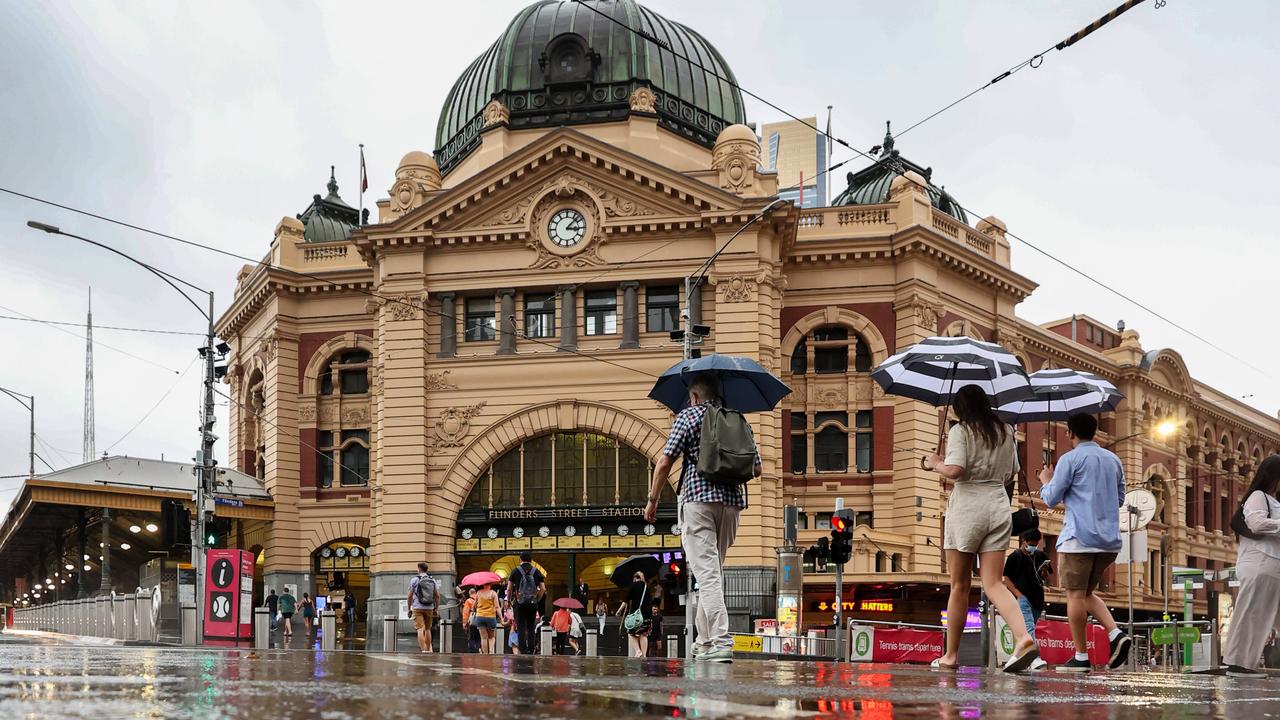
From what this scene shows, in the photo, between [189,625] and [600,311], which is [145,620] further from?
[600,311]

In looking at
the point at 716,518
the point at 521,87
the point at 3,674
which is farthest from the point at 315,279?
the point at 3,674

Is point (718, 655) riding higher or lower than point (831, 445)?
lower

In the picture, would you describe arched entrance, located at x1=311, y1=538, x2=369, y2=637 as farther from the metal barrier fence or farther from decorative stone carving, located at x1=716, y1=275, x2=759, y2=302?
decorative stone carving, located at x1=716, y1=275, x2=759, y2=302

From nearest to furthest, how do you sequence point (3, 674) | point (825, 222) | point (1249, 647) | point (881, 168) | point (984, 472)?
point (3, 674) → point (984, 472) → point (1249, 647) → point (825, 222) → point (881, 168)

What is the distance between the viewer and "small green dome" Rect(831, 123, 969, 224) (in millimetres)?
51906

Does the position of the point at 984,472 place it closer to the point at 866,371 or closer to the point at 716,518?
the point at 716,518

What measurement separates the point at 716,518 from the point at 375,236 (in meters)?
34.1

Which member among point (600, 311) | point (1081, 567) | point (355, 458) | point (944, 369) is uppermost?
point (600, 311)

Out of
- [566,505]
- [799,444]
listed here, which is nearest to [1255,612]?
[566,505]

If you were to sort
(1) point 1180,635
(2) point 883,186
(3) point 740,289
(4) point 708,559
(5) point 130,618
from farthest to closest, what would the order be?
(2) point 883,186, (3) point 740,289, (5) point 130,618, (1) point 1180,635, (4) point 708,559

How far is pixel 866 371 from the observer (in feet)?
145

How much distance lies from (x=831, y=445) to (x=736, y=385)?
3091cm

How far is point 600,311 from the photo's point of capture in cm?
4241

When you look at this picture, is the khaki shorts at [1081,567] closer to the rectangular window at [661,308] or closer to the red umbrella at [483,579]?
the red umbrella at [483,579]
